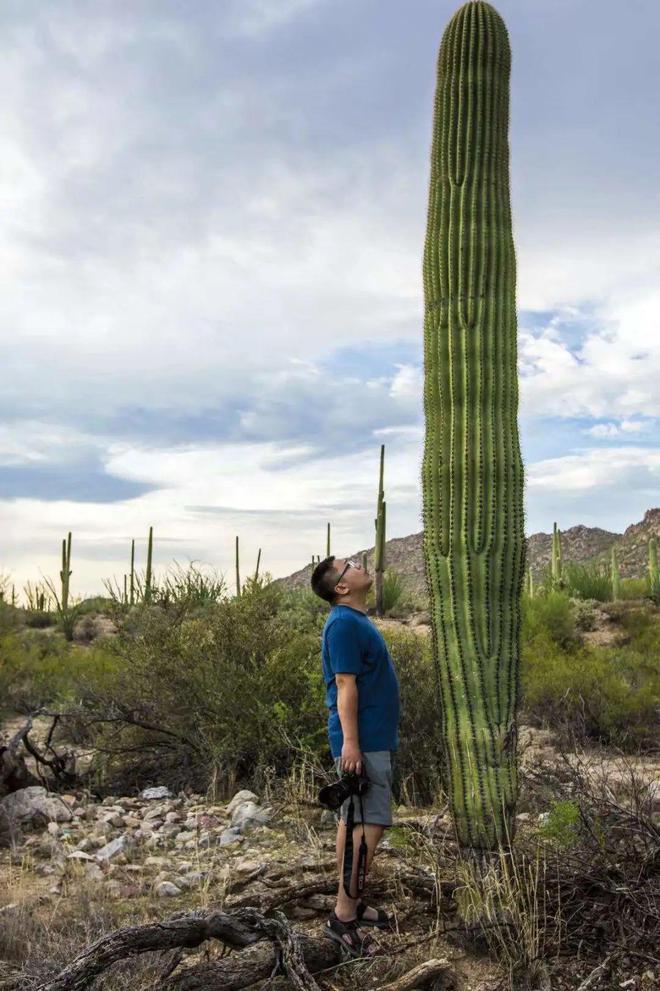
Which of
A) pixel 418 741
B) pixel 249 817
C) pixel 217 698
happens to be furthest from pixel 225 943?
pixel 217 698

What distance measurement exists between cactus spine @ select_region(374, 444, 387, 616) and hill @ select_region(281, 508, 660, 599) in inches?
893

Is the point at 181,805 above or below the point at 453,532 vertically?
below

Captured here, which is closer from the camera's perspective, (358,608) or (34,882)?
(358,608)

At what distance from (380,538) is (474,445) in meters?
15.4

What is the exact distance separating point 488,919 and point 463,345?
3075 mm

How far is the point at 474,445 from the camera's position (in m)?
5.35

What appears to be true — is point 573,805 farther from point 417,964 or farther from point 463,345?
point 463,345

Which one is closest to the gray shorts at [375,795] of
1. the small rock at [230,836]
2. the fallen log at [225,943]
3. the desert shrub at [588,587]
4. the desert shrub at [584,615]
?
the fallen log at [225,943]

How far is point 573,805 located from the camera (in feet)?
16.6

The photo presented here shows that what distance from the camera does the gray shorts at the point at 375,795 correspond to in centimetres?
470

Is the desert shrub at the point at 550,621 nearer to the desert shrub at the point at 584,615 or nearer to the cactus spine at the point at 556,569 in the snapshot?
the desert shrub at the point at 584,615

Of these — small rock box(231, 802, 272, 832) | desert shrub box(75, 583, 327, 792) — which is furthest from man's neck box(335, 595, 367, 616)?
desert shrub box(75, 583, 327, 792)

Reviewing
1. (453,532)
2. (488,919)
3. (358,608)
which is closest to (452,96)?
(453,532)

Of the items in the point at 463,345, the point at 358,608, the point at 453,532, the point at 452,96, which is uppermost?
the point at 452,96
